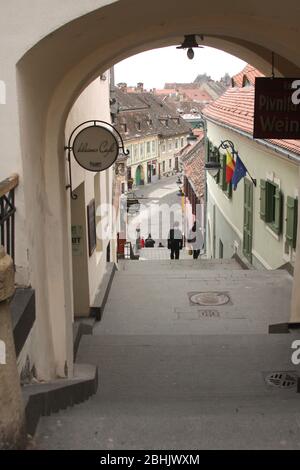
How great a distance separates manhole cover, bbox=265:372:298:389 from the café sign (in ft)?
8.71

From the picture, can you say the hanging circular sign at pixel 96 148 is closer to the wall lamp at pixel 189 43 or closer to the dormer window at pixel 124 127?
the wall lamp at pixel 189 43

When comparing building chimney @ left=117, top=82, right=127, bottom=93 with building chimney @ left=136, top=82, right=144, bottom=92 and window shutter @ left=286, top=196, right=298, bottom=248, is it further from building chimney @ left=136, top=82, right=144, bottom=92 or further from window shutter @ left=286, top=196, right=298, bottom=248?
window shutter @ left=286, top=196, right=298, bottom=248

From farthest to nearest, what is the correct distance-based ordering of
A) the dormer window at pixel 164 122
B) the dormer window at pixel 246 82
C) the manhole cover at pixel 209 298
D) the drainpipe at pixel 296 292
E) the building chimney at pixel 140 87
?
the building chimney at pixel 140 87 < the dormer window at pixel 164 122 < the dormer window at pixel 246 82 < the manhole cover at pixel 209 298 < the drainpipe at pixel 296 292

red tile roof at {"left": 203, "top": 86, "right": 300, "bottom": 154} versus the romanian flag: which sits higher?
red tile roof at {"left": 203, "top": 86, "right": 300, "bottom": 154}

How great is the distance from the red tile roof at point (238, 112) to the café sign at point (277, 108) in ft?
10.6

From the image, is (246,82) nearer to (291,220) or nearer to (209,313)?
(291,220)

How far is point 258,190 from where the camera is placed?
14141 mm

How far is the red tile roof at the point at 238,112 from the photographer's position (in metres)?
11.3

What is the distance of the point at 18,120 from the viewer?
4.29m

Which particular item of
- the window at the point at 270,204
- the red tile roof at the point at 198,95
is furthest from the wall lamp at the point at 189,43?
the red tile roof at the point at 198,95

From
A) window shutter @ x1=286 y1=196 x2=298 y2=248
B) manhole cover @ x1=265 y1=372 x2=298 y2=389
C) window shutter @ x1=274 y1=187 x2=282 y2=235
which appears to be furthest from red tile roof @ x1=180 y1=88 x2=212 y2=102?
manhole cover @ x1=265 y1=372 x2=298 y2=389

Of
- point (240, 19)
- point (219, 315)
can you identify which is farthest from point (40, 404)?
point (219, 315)

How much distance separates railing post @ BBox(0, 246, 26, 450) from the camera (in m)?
3.06
